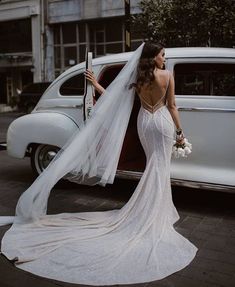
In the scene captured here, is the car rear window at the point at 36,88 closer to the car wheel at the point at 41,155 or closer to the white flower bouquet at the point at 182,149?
the car wheel at the point at 41,155

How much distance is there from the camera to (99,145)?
5.11m

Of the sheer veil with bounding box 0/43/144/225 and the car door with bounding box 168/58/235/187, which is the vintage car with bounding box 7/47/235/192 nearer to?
the car door with bounding box 168/58/235/187

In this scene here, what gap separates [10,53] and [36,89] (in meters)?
8.88

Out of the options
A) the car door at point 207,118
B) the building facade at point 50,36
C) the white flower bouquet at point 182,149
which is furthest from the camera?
the building facade at point 50,36

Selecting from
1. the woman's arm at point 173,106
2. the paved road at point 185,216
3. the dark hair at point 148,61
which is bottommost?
the paved road at point 185,216

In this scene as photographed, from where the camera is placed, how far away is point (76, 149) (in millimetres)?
5020

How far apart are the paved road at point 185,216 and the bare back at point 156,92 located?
134cm

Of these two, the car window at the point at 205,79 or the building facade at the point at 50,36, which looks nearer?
the car window at the point at 205,79

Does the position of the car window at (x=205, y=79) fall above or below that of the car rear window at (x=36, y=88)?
above

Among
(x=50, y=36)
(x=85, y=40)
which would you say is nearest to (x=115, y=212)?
(x=85, y=40)

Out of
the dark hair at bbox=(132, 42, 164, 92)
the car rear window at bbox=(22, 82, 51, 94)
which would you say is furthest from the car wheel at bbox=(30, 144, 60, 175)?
the car rear window at bbox=(22, 82, 51, 94)

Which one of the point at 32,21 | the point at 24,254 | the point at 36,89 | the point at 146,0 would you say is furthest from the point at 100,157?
the point at 32,21

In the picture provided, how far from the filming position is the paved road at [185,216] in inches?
152

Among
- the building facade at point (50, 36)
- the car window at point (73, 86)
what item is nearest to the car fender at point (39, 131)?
the car window at point (73, 86)
